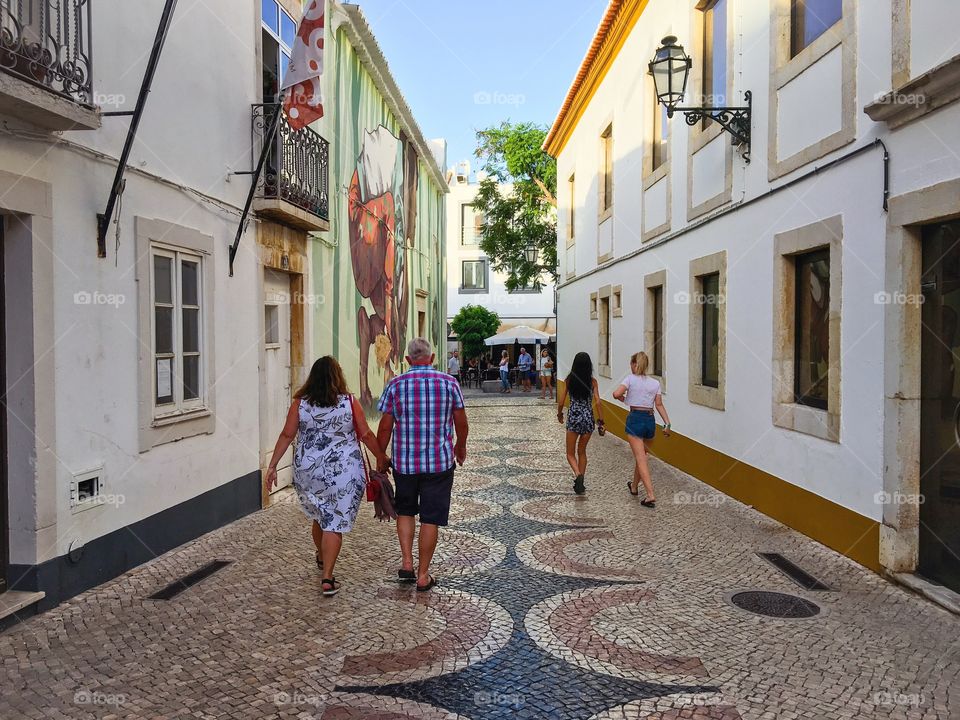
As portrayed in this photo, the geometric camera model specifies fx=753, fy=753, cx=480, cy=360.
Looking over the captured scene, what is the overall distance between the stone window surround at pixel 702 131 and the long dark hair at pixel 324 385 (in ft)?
18.2

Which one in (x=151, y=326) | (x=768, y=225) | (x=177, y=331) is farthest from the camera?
(x=768, y=225)

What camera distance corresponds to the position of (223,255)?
288 inches

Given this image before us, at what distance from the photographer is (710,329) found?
990 cm

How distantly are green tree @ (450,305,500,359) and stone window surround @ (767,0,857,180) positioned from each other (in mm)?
29693

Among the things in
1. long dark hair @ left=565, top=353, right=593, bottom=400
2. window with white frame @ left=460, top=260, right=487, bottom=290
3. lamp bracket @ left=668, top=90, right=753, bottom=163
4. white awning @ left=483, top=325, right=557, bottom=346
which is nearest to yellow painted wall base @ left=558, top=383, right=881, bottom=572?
long dark hair @ left=565, top=353, right=593, bottom=400

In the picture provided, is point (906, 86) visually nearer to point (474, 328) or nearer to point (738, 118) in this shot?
point (738, 118)

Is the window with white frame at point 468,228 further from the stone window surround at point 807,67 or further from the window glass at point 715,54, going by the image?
the stone window surround at point 807,67

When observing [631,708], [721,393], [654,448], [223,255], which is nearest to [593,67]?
[654,448]

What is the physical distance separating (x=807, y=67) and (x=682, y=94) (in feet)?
6.02

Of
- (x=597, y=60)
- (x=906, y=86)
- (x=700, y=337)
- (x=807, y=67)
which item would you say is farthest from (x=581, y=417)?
(x=597, y=60)

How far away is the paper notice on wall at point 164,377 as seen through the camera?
20.2 ft

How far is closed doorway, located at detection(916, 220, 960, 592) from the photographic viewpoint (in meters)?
5.02

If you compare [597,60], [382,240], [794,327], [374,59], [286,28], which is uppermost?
[597,60]

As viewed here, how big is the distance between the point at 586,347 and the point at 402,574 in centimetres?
1403
